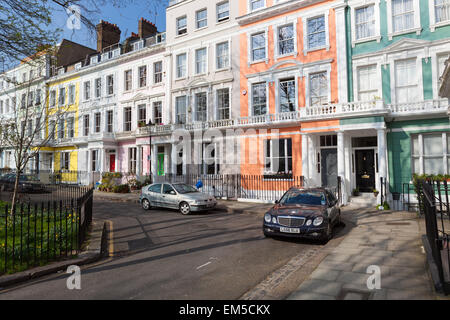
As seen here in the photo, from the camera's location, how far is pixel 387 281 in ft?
15.4

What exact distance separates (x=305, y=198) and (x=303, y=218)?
1.62 m

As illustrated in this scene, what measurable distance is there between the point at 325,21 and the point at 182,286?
1730 cm

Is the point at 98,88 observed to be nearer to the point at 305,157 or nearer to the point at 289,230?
the point at 305,157

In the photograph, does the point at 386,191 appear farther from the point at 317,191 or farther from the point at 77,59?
the point at 77,59

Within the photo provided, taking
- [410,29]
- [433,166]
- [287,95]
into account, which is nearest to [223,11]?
[287,95]

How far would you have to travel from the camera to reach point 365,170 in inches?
607

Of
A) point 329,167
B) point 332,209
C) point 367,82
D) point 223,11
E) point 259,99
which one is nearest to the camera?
point 332,209

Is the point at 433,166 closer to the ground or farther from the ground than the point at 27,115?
closer to the ground

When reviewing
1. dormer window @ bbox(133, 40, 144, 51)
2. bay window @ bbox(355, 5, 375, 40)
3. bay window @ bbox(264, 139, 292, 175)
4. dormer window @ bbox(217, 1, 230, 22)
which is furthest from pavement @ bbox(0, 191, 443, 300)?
dormer window @ bbox(133, 40, 144, 51)

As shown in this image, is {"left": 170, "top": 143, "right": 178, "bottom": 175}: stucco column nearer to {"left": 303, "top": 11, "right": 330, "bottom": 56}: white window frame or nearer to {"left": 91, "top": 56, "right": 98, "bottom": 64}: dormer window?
{"left": 303, "top": 11, "right": 330, "bottom": 56}: white window frame

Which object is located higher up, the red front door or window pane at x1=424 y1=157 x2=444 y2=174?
the red front door

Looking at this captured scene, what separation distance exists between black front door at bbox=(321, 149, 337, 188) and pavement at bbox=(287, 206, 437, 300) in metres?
7.04

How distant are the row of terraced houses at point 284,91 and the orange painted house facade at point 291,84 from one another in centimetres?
7

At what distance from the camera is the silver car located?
41.8ft
